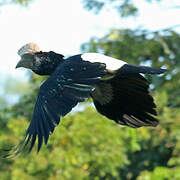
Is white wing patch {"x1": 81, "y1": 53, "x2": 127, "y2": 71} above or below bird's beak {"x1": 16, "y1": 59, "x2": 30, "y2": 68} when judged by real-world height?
above

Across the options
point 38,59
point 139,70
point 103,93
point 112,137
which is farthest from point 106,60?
point 112,137

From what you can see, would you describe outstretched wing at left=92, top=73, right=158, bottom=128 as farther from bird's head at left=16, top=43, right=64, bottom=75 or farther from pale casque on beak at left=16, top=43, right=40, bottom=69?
pale casque on beak at left=16, top=43, right=40, bottom=69

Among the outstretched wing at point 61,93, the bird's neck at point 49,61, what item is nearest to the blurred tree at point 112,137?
the bird's neck at point 49,61

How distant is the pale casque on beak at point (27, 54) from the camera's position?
6.29 metres

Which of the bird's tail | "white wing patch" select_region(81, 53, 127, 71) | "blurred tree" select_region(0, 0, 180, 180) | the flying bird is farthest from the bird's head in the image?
"blurred tree" select_region(0, 0, 180, 180)

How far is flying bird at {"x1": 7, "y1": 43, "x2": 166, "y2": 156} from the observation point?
542 centimetres

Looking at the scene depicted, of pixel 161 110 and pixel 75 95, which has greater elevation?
pixel 75 95

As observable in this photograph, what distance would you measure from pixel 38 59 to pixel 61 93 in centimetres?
82

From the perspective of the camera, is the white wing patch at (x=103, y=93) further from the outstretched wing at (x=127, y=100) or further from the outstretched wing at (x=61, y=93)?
the outstretched wing at (x=61, y=93)

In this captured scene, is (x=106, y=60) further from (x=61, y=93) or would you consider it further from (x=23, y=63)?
(x=23, y=63)

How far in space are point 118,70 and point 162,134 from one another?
3.65m

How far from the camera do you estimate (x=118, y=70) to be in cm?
589

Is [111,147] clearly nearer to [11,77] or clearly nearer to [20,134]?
[20,134]

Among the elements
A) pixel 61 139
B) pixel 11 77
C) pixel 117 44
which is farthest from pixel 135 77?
pixel 11 77
